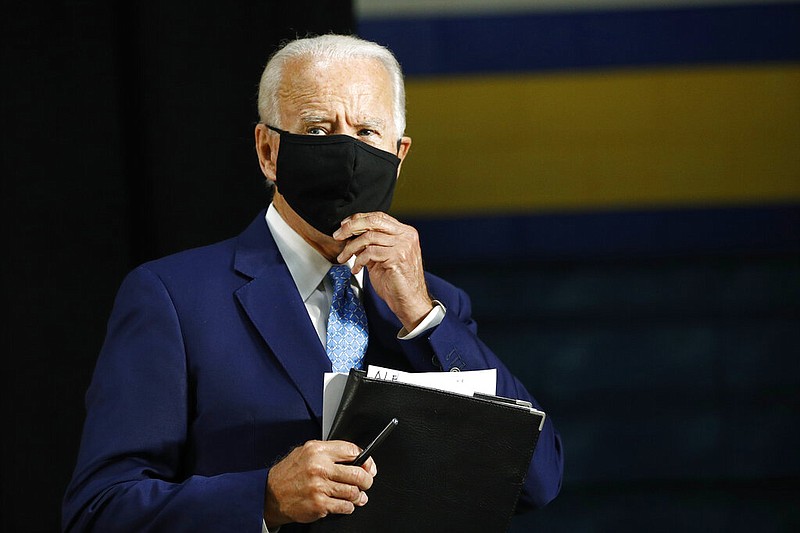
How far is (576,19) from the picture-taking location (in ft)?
→ 11.0

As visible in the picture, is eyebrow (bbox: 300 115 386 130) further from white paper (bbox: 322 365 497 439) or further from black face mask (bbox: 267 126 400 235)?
white paper (bbox: 322 365 497 439)

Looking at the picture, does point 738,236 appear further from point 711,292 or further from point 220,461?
point 220,461

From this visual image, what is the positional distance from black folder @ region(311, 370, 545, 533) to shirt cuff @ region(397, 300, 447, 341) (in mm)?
191

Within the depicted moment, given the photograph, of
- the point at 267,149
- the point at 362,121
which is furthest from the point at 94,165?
the point at 362,121

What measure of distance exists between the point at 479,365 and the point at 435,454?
0.73 feet

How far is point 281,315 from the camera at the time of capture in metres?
1.45

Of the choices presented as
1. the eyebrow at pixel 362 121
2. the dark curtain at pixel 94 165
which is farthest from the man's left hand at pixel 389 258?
the dark curtain at pixel 94 165

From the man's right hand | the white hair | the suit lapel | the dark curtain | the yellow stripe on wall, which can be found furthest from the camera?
the yellow stripe on wall

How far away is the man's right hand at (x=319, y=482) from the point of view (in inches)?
48.0

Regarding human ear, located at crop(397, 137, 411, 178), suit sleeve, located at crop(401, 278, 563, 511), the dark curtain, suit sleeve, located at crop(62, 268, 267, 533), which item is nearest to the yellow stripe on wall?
the dark curtain

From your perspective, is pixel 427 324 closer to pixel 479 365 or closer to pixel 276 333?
pixel 479 365

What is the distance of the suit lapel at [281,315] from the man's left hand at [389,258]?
0.10 metres

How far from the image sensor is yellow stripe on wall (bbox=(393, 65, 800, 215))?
11.0ft

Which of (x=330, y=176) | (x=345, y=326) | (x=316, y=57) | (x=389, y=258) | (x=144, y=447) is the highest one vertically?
(x=316, y=57)
